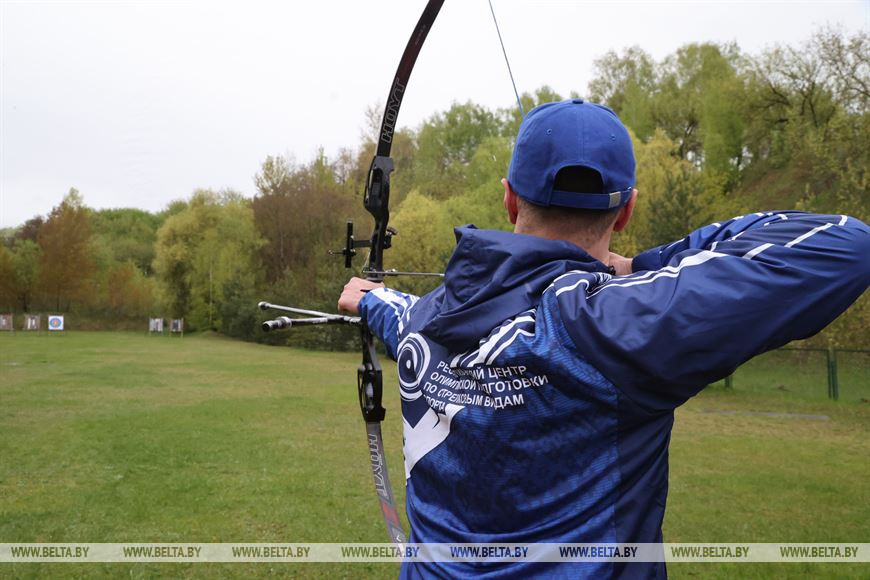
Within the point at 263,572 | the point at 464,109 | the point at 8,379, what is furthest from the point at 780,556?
the point at 464,109

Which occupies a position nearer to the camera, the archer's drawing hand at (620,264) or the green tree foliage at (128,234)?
the archer's drawing hand at (620,264)

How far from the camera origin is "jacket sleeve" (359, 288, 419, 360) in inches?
70.0

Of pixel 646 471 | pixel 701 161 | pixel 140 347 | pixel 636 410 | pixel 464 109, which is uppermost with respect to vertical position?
pixel 464 109

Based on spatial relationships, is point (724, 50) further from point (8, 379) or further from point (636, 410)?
point (636, 410)

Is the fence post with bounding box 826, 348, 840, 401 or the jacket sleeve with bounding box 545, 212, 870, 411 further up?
the jacket sleeve with bounding box 545, 212, 870, 411

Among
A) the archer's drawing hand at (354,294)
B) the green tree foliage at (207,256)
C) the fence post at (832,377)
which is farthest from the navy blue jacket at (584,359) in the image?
the green tree foliage at (207,256)

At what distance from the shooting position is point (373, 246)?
3.07 meters

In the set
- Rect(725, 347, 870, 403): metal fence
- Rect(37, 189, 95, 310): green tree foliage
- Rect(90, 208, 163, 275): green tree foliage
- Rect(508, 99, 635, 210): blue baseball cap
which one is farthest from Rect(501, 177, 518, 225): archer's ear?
Rect(90, 208, 163, 275): green tree foliage

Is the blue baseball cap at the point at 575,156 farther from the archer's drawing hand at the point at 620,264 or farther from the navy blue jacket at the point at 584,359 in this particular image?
the archer's drawing hand at the point at 620,264

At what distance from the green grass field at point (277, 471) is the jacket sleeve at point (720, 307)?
5330 millimetres

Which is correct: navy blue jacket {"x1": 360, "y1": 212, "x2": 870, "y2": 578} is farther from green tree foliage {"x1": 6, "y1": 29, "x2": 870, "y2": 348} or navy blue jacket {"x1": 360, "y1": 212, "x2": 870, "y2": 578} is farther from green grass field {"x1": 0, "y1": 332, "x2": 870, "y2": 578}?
green tree foliage {"x1": 6, "y1": 29, "x2": 870, "y2": 348}

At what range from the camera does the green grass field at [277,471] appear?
22.9 ft

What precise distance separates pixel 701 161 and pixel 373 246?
41.5 m

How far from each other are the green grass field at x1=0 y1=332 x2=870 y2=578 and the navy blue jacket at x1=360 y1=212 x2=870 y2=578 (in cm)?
504
